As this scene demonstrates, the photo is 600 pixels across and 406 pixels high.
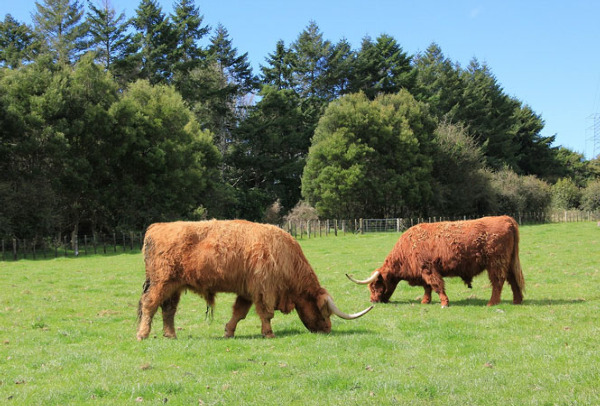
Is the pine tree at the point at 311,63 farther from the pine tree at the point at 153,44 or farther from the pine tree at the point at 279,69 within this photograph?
the pine tree at the point at 153,44

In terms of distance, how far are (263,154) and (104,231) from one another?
26282 mm

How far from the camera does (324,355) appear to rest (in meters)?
7.93

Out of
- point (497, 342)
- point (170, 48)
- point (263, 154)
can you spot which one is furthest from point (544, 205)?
point (497, 342)

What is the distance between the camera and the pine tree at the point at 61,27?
55000 mm

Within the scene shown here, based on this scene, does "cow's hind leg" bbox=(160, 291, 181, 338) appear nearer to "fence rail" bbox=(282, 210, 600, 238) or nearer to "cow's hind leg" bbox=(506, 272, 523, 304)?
"cow's hind leg" bbox=(506, 272, 523, 304)

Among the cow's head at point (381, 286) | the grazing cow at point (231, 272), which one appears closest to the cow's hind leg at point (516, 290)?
the cow's head at point (381, 286)

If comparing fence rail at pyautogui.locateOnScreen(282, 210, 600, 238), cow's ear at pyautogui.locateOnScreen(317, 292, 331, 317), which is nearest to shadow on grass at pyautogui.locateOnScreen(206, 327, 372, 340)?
cow's ear at pyautogui.locateOnScreen(317, 292, 331, 317)

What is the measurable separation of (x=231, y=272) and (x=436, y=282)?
5465mm

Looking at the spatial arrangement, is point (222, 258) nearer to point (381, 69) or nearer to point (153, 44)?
point (153, 44)

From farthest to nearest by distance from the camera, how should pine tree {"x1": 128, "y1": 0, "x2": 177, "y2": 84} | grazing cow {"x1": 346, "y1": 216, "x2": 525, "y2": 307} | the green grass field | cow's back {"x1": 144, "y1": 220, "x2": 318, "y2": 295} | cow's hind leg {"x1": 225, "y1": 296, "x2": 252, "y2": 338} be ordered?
pine tree {"x1": 128, "y1": 0, "x2": 177, "y2": 84} → grazing cow {"x1": 346, "y1": 216, "x2": 525, "y2": 307} → cow's hind leg {"x1": 225, "y1": 296, "x2": 252, "y2": 338} → cow's back {"x1": 144, "y1": 220, "x2": 318, "y2": 295} → the green grass field

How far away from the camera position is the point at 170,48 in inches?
2420

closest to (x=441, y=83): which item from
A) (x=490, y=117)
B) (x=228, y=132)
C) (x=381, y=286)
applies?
(x=490, y=117)

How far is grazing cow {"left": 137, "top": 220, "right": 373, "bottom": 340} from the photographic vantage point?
31.2 ft

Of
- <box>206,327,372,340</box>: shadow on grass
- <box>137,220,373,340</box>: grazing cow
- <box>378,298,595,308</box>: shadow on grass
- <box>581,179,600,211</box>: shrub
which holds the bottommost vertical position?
<box>206,327,372,340</box>: shadow on grass
